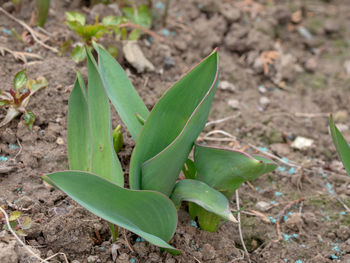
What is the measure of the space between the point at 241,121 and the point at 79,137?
1.20 meters

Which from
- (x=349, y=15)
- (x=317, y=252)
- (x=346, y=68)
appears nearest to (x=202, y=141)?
(x=317, y=252)

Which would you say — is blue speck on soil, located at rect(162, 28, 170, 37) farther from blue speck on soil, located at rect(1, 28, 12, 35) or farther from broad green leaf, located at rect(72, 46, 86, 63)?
blue speck on soil, located at rect(1, 28, 12, 35)

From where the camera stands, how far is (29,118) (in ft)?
6.00

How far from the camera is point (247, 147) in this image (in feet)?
7.34

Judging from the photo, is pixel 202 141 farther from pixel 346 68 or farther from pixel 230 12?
pixel 346 68

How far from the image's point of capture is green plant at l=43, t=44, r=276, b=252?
4.10ft

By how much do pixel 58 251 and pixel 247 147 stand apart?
113 cm

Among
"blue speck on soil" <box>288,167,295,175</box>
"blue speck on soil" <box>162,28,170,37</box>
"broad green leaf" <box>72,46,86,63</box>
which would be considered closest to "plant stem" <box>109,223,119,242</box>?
"broad green leaf" <box>72,46,86,63</box>

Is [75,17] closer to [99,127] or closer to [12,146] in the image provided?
[12,146]

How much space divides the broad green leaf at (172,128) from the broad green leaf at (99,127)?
0.07 meters

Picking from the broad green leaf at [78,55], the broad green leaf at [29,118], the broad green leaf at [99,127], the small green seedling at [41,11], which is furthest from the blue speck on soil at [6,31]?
the broad green leaf at [99,127]

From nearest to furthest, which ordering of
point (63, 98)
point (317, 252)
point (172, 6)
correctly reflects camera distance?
point (317, 252), point (63, 98), point (172, 6)

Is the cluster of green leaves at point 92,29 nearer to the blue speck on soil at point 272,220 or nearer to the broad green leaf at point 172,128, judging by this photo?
the broad green leaf at point 172,128

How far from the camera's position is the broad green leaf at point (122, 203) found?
1.18 meters
